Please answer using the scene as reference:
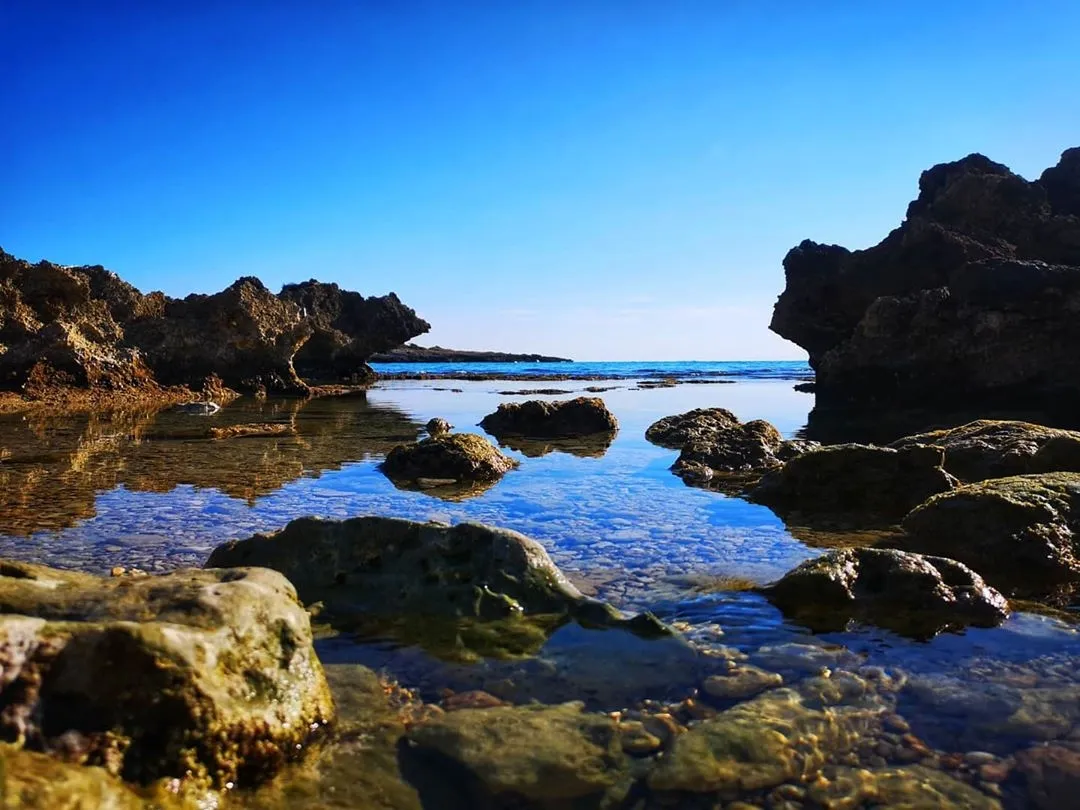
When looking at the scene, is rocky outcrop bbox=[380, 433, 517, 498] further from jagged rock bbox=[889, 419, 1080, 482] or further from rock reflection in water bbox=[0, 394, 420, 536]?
jagged rock bbox=[889, 419, 1080, 482]

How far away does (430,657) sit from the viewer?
5.09 meters

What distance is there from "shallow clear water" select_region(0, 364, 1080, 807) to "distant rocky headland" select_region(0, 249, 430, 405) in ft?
29.4

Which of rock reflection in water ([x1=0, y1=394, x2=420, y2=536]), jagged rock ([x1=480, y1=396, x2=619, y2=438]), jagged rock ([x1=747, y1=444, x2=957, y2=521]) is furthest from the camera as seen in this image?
jagged rock ([x1=480, y1=396, x2=619, y2=438])

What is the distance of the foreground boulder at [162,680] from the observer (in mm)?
3086

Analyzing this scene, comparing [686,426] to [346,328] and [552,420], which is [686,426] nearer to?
[552,420]

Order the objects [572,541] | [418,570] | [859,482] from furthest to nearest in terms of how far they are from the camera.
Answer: [859,482] → [572,541] → [418,570]

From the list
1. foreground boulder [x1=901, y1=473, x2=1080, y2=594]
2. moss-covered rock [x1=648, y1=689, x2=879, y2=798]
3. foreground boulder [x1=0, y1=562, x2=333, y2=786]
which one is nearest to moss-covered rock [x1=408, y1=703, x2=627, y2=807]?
moss-covered rock [x1=648, y1=689, x2=879, y2=798]

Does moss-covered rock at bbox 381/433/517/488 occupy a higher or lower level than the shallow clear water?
higher

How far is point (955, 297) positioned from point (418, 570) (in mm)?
30469

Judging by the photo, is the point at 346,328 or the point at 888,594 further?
the point at 346,328

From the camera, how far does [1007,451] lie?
37.2 feet

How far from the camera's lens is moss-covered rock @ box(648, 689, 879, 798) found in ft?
12.0

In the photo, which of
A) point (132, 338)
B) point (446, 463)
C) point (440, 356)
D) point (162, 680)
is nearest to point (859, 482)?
point (446, 463)

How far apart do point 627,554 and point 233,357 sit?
3398 centimetres
